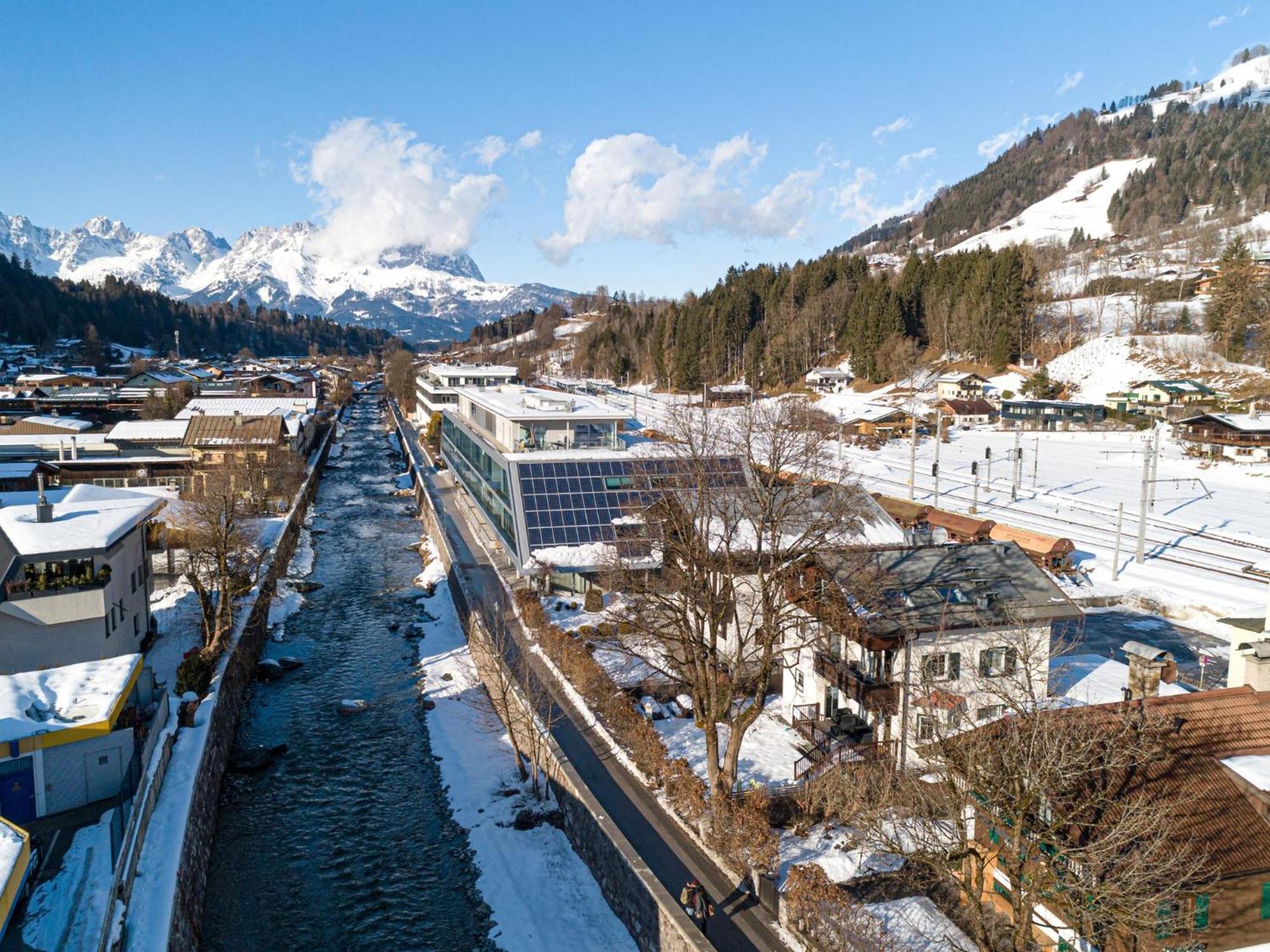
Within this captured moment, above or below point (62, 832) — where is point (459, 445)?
above

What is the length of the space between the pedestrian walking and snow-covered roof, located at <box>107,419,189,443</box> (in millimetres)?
58103

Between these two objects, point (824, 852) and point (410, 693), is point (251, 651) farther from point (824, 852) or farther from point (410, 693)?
point (824, 852)

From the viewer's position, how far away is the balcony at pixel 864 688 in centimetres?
2008

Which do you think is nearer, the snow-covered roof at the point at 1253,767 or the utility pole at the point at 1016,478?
the snow-covered roof at the point at 1253,767

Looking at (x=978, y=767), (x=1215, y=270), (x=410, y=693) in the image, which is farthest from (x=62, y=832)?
(x=1215, y=270)

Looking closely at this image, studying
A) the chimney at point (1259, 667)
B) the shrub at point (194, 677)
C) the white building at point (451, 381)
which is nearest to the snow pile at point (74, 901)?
the shrub at point (194, 677)

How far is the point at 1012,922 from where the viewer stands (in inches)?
563

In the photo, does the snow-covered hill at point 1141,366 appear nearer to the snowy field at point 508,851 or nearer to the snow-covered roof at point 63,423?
the snowy field at point 508,851

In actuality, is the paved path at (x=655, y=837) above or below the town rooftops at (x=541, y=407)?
below

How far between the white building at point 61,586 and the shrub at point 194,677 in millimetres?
2677

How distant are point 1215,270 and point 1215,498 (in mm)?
85162

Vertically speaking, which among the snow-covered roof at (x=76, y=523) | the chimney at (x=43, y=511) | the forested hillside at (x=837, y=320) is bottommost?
the snow-covered roof at (x=76, y=523)

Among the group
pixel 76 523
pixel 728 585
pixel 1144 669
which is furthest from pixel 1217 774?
pixel 76 523

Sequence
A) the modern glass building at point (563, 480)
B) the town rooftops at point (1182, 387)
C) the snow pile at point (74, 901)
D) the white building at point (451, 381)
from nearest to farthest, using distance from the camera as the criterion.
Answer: the snow pile at point (74, 901) < the modern glass building at point (563, 480) < the town rooftops at point (1182, 387) < the white building at point (451, 381)
